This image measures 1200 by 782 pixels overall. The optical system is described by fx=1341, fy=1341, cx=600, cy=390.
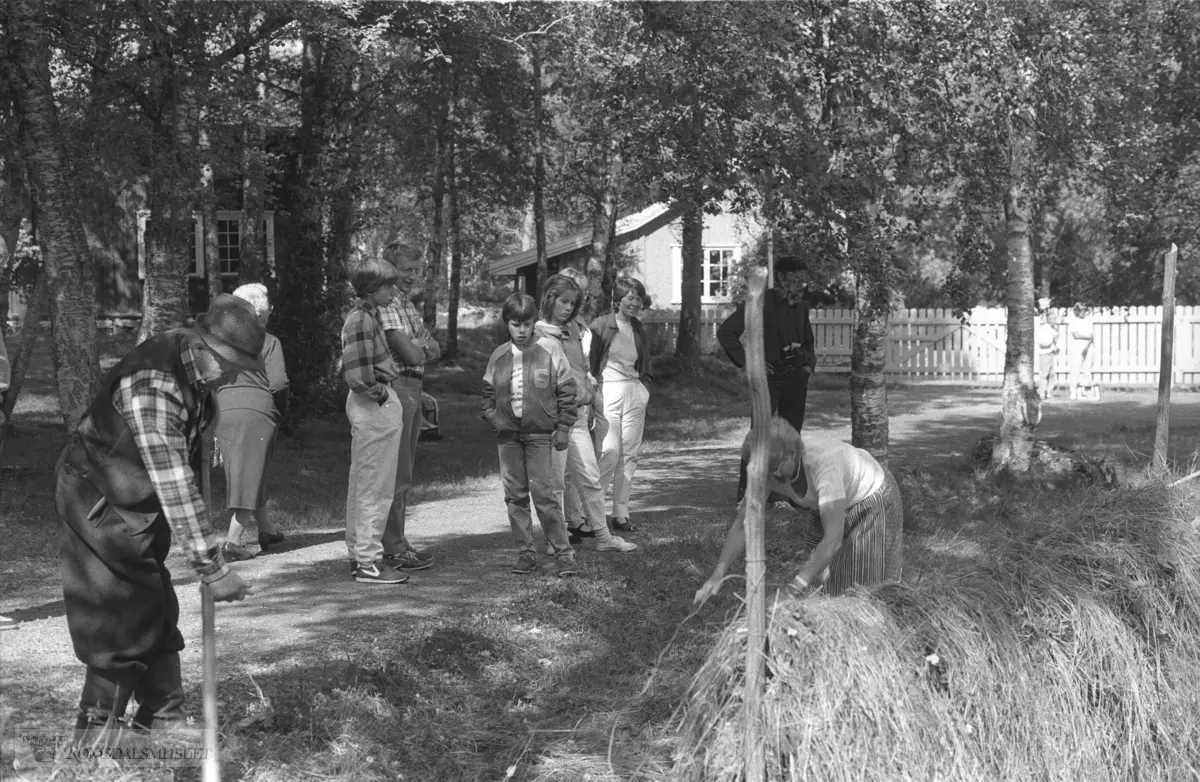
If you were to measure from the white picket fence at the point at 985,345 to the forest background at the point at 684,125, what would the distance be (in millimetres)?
8643

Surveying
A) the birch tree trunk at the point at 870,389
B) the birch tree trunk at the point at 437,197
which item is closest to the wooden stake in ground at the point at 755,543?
the birch tree trunk at the point at 870,389

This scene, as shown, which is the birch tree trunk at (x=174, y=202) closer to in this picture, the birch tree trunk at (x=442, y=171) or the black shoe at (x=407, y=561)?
the black shoe at (x=407, y=561)

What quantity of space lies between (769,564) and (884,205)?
3.08 m

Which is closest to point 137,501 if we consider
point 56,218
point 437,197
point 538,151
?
point 56,218

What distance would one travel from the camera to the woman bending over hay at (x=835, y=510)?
17.7 ft

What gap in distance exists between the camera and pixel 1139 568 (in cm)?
595

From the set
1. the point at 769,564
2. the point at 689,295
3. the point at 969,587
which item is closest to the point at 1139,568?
the point at 969,587

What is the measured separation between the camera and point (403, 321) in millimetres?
8188

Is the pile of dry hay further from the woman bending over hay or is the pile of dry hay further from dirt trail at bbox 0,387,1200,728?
dirt trail at bbox 0,387,1200,728

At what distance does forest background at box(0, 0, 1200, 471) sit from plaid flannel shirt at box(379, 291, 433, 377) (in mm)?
2125

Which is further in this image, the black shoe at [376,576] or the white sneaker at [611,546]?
the white sneaker at [611,546]

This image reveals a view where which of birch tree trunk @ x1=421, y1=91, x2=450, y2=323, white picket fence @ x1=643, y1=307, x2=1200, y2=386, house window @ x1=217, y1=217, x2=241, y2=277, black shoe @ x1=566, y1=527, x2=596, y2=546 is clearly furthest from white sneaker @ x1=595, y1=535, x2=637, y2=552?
house window @ x1=217, y1=217, x2=241, y2=277

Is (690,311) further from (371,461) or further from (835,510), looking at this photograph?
(835,510)

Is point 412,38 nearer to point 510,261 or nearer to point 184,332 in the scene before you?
point 184,332
